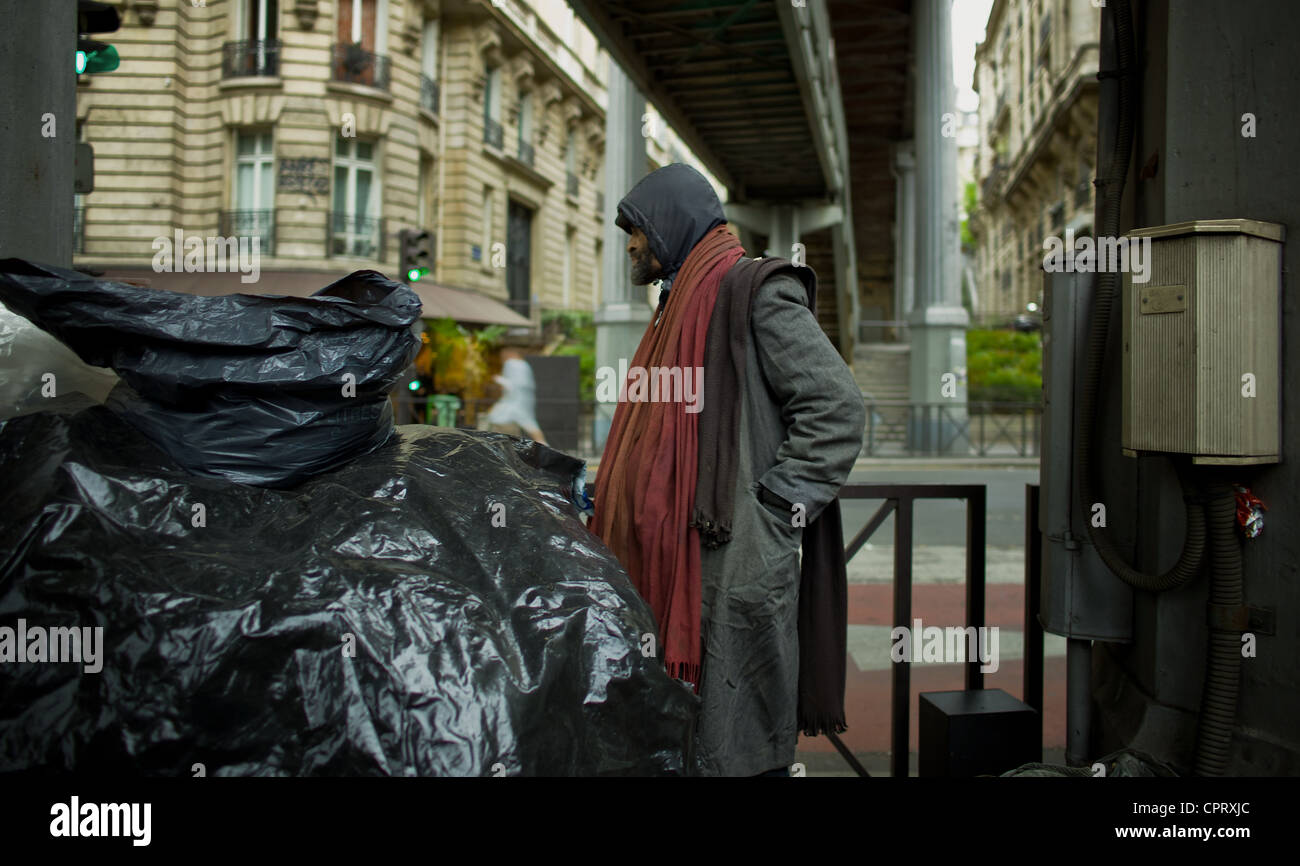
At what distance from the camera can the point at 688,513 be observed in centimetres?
221

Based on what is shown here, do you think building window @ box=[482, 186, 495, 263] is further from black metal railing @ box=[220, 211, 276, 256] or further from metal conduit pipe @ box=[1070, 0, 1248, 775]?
metal conduit pipe @ box=[1070, 0, 1248, 775]

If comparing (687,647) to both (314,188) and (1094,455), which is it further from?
(314,188)

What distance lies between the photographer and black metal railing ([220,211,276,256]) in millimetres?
20812

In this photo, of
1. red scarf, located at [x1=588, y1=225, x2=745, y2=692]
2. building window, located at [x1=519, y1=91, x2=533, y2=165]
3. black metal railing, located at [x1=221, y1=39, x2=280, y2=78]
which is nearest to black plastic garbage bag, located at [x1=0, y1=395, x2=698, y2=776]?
red scarf, located at [x1=588, y1=225, x2=745, y2=692]

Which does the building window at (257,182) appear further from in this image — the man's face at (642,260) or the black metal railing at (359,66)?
the man's face at (642,260)

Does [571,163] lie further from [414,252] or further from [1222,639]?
[1222,639]

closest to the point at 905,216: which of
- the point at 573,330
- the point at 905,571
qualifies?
the point at 573,330

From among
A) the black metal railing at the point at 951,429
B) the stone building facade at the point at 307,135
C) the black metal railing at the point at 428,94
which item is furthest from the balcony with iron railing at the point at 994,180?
the black metal railing at the point at 428,94

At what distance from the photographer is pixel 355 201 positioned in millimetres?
22391

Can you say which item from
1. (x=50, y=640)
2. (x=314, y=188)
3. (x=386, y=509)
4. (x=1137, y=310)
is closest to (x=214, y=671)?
(x=50, y=640)

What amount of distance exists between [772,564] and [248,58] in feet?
75.5

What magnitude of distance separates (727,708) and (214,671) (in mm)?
1178

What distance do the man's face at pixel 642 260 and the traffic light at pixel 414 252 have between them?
964 centimetres

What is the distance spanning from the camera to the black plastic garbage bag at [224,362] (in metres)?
1.67
